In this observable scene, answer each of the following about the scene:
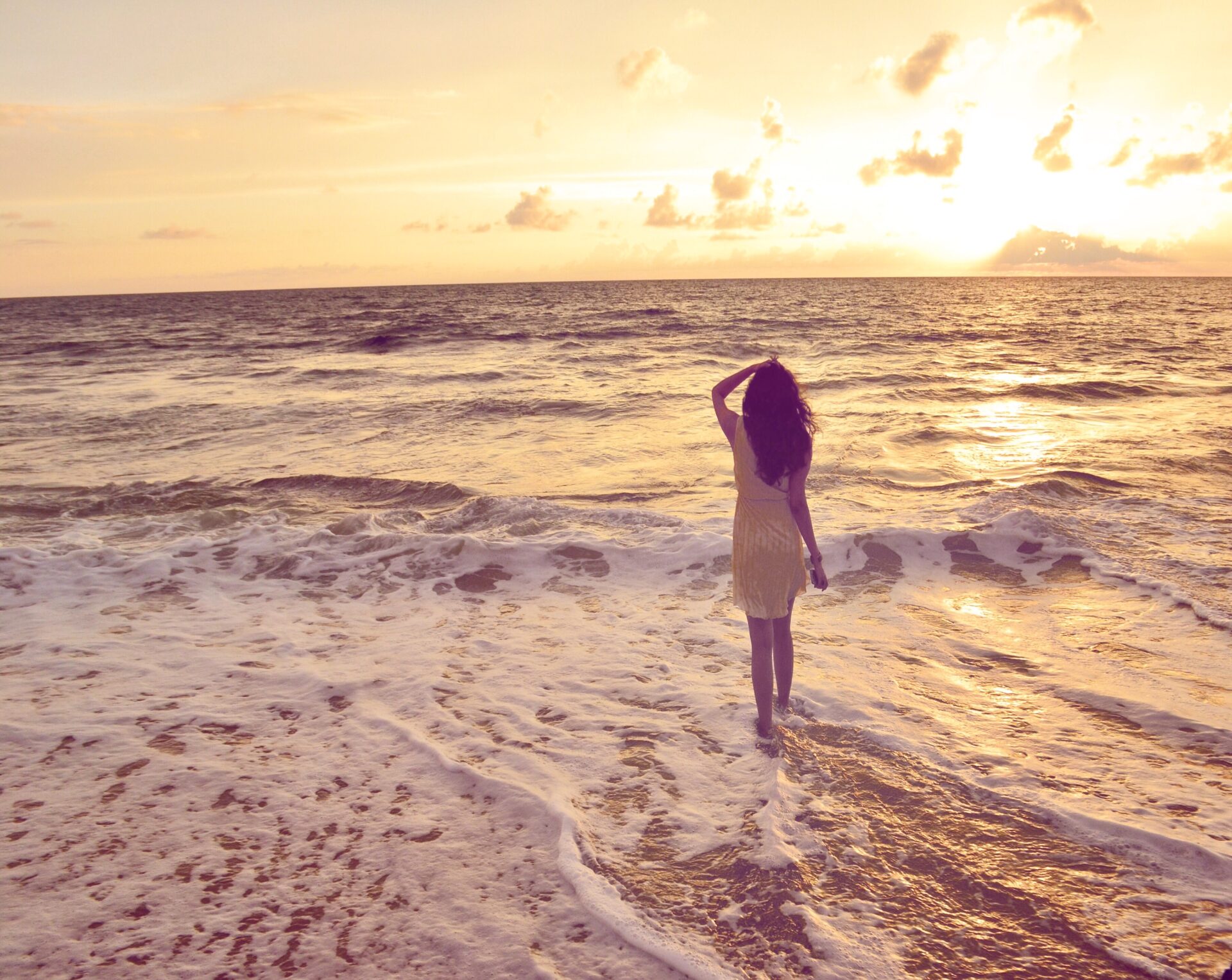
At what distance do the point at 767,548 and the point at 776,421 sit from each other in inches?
30.6

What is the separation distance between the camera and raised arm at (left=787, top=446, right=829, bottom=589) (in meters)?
4.35

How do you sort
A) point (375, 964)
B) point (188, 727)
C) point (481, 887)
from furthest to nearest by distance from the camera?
point (188, 727)
point (481, 887)
point (375, 964)

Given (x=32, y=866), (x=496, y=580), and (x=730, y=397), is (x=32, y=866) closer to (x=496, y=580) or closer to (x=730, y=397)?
(x=496, y=580)

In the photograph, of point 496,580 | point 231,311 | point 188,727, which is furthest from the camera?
point 231,311

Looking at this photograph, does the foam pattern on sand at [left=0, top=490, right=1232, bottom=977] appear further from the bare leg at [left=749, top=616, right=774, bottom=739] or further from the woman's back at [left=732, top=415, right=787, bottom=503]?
the woman's back at [left=732, top=415, right=787, bottom=503]

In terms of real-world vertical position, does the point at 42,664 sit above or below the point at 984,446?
below

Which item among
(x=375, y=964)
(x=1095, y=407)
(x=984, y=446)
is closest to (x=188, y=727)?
(x=375, y=964)

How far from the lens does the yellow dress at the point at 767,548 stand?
4.44 metres

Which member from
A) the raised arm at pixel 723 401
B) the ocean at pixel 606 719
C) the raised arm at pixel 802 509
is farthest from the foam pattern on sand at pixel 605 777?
the raised arm at pixel 723 401

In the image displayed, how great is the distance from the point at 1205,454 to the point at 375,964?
13377 millimetres

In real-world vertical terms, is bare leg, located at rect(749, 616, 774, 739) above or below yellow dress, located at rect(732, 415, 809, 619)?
below

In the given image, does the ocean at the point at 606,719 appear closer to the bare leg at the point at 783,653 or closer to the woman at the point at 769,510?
the bare leg at the point at 783,653

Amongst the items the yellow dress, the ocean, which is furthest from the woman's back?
the ocean

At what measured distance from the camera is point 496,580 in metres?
7.51
